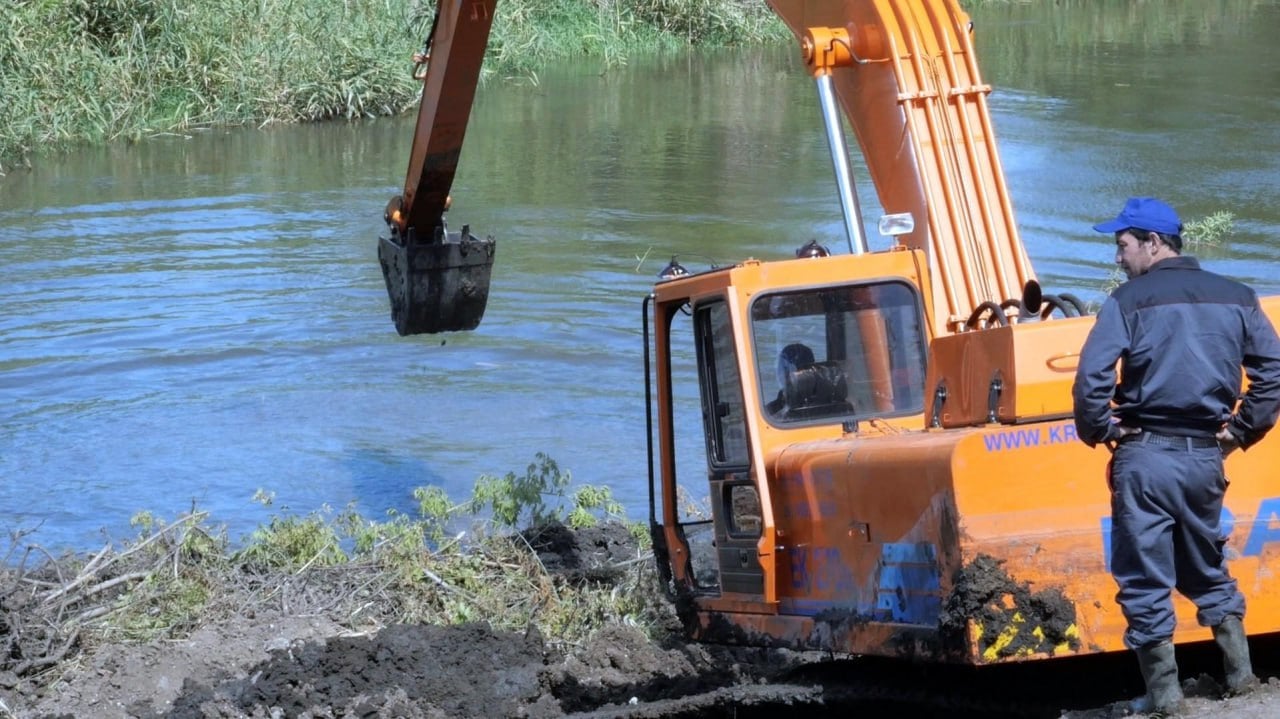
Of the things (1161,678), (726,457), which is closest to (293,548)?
(726,457)

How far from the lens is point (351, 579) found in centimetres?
829

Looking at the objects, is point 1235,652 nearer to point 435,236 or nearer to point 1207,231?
point 435,236

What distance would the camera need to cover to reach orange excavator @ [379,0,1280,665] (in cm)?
502

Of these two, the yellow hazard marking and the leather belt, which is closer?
the leather belt

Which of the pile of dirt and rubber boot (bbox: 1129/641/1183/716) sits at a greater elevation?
rubber boot (bbox: 1129/641/1183/716)

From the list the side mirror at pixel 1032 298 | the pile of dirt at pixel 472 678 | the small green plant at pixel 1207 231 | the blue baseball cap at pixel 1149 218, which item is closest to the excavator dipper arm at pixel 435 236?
the pile of dirt at pixel 472 678

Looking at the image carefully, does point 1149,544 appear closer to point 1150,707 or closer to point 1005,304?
point 1150,707

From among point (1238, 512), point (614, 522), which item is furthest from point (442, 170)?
point (1238, 512)

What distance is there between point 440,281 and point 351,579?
1.96 metres

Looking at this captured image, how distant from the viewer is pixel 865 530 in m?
5.59

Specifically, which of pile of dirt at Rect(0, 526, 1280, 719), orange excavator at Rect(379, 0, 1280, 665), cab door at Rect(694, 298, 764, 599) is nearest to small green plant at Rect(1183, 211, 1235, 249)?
orange excavator at Rect(379, 0, 1280, 665)

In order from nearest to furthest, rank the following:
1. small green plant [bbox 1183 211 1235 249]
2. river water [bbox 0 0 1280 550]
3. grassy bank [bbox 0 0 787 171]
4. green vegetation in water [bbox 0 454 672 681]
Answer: green vegetation in water [bbox 0 454 672 681] < river water [bbox 0 0 1280 550] < small green plant [bbox 1183 211 1235 249] < grassy bank [bbox 0 0 787 171]

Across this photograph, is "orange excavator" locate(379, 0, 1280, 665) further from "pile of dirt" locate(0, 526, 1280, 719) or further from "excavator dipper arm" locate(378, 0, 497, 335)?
"excavator dipper arm" locate(378, 0, 497, 335)

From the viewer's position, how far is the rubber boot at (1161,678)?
4.86 m
